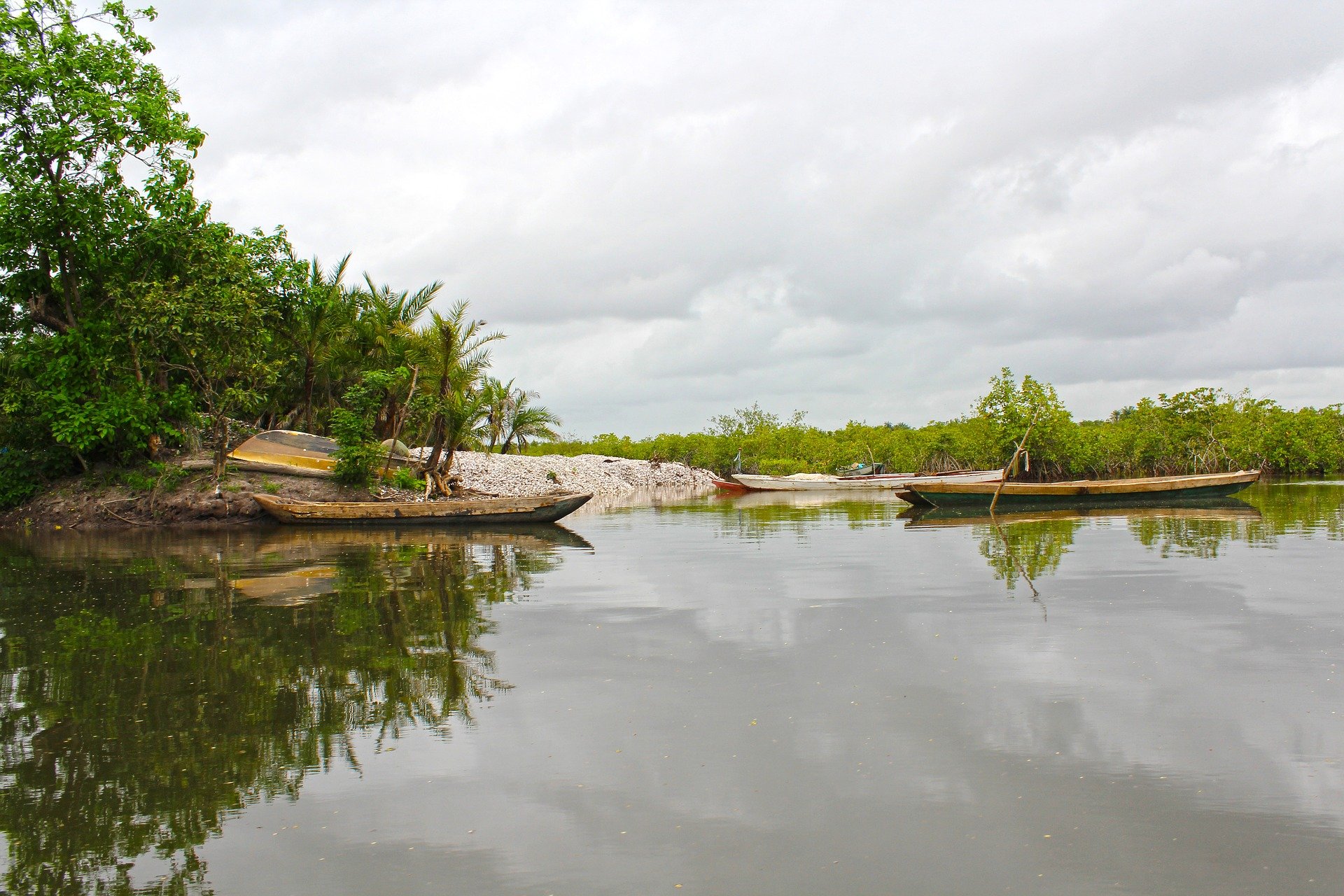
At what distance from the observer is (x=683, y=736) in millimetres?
5625

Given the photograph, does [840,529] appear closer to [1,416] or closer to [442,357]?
[442,357]

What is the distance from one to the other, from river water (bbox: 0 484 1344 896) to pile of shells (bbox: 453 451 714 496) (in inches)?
913

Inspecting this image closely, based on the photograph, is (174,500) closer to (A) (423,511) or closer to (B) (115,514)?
(B) (115,514)

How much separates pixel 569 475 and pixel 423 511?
83.8 ft

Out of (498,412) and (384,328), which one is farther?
(498,412)

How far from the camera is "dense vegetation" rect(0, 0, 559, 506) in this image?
21000 mm

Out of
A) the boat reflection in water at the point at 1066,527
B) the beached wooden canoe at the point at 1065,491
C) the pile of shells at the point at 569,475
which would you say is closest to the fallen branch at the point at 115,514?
the pile of shells at the point at 569,475

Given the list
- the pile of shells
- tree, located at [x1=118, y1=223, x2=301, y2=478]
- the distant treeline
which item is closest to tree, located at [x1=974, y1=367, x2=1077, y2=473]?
the distant treeline

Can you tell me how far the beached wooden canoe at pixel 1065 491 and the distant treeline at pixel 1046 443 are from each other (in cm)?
407

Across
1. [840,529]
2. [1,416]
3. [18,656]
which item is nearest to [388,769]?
[18,656]

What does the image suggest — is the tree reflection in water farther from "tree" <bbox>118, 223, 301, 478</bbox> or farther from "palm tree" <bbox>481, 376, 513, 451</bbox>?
"palm tree" <bbox>481, 376, 513, 451</bbox>

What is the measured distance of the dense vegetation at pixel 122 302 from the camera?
2100 centimetres

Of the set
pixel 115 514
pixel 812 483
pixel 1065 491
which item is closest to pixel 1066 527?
pixel 1065 491

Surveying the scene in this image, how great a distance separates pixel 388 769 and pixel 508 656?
8.69 feet
